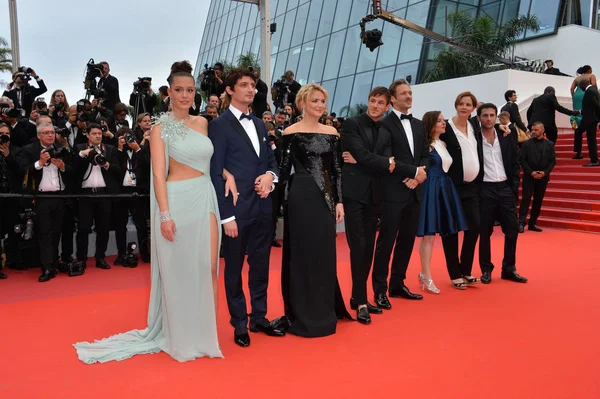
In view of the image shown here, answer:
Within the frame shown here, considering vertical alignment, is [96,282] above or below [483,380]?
below

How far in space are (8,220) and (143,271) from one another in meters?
1.60

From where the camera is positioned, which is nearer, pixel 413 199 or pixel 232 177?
pixel 232 177

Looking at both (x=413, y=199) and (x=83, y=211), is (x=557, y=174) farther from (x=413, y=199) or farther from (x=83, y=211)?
(x=83, y=211)

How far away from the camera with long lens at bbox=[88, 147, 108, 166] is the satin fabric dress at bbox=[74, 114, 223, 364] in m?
2.74

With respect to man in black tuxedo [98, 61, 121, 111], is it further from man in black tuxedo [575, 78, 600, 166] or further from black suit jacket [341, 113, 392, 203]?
man in black tuxedo [575, 78, 600, 166]

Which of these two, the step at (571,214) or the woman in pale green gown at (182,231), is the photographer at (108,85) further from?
the step at (571,214)

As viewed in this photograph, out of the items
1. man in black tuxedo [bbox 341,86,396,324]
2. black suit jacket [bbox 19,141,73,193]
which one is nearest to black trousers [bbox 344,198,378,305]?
man in black tuxedo [bbox 341,86,396,324]

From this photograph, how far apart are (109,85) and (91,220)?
294cm

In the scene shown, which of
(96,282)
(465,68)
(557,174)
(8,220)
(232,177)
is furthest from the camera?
(465,68)

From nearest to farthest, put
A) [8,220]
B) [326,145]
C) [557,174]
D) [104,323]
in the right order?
[326,145]
[104,323]
[8,220]
[557,174]

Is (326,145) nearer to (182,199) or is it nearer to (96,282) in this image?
(182,199)

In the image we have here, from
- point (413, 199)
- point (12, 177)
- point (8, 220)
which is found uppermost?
point (413, 199)

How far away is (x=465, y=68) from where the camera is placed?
15.7 meters

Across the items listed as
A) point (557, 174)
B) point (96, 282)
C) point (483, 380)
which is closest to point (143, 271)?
point (96, 282)
